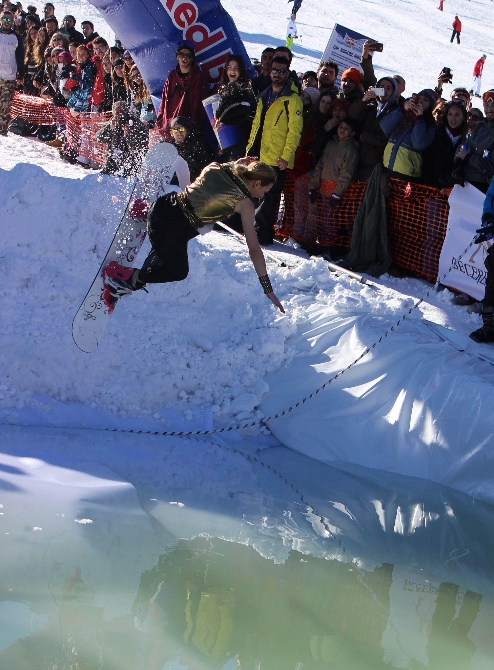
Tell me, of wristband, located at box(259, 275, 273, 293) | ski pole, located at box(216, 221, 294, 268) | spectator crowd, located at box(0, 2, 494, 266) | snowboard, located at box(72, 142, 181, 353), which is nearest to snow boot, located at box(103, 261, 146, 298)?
snowboard, located at box(72, 142, 181, 353)

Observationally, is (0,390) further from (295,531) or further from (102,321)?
(295,531)

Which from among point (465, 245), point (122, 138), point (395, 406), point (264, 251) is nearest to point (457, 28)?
point (122, 138)

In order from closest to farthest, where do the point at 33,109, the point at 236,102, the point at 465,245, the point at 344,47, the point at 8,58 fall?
the point at 465,245
the point at 236,102
the point at 344,47
the point at 8,58
the point at 33,109

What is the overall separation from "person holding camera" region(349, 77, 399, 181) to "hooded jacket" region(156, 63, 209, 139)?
2166 mm

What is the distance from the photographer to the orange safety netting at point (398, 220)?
7.86 meters

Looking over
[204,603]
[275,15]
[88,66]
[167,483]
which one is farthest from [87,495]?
[275,15]

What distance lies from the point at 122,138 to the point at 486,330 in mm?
6137

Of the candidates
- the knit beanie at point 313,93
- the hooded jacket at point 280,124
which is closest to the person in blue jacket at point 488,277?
the hooded jacket at point 280,124

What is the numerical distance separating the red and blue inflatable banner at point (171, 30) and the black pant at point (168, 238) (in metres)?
4.97

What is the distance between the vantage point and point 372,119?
8.13m

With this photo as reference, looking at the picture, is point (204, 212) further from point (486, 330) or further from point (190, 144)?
point (190, 144)

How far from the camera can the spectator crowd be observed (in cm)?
761

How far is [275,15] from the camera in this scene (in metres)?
32.2

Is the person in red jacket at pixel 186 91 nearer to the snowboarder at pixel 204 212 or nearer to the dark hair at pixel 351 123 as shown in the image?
the dark hair at pixel 351 123
